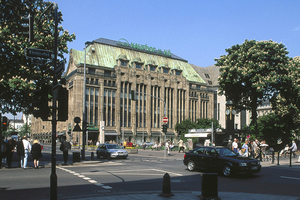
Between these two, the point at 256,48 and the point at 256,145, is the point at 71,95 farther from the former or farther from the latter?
the point at 256,145

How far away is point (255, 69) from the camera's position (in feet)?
115

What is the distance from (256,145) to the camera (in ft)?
78.7

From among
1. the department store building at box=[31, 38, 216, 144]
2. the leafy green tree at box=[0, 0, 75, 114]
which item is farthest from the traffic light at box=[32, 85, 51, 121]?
the department store building at box=[31, 38, 216, 144]

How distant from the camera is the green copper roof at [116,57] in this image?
7644 cm

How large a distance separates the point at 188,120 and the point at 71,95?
1285 inches

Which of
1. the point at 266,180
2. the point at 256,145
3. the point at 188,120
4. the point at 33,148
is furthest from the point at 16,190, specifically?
the point at 188,120

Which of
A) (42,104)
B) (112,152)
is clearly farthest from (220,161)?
(112,152)

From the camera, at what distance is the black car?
1439cm

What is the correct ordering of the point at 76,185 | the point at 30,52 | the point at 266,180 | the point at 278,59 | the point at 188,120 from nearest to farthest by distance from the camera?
the point at 30,52
the point at 76,185
the point at 266,180
the point at 278,59
the point at 188,120

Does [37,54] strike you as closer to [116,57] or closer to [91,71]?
[91,71]

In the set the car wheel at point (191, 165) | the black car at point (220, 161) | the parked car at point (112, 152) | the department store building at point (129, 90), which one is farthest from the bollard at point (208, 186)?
the department store building at point (129, 90)

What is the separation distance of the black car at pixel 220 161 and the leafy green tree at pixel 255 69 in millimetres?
20361

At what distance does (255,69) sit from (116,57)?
5069cm

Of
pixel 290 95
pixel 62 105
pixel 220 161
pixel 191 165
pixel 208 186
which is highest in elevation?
pixel 290 95
